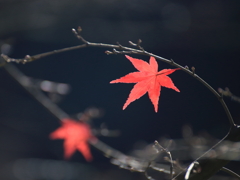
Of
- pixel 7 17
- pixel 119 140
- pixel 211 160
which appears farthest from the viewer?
pixel 119 140

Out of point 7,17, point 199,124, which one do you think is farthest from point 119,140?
point 7,17

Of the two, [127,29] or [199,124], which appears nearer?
[199,124]

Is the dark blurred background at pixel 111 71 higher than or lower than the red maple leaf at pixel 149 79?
higher

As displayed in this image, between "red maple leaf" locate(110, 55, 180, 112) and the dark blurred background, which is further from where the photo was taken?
the dark blurred background

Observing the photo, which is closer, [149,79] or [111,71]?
[149,79]

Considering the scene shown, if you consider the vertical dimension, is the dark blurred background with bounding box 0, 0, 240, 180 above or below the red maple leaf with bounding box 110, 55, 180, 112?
above

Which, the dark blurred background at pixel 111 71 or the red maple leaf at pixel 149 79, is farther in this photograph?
the dark blurred background at pixel 111 71

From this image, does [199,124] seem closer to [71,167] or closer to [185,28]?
[185,28]

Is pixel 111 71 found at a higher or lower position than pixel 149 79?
higher
